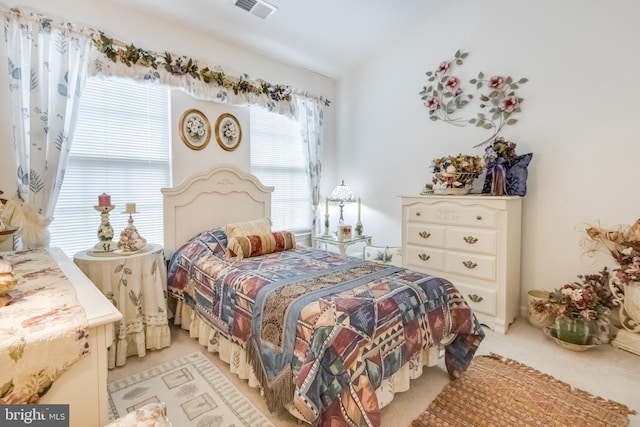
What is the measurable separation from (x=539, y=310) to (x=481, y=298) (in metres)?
0.47

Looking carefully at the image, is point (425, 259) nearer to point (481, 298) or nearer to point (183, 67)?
point (481, 298)

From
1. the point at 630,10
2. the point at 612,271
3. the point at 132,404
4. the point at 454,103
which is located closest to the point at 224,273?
the point at 132,404

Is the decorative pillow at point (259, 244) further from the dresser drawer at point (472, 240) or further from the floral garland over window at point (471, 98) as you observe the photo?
the floral garland over window at point (471, 98)

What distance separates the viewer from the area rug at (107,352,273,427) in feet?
5.36

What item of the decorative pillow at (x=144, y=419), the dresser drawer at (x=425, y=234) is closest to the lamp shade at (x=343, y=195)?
the dresser drawer at (x=425, y=234)

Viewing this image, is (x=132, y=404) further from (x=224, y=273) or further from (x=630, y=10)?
(x=630, y=10)

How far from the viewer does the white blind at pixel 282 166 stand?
3.52 meters

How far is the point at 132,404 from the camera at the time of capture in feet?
5.66

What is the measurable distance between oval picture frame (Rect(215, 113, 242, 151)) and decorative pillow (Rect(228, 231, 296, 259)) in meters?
1.11

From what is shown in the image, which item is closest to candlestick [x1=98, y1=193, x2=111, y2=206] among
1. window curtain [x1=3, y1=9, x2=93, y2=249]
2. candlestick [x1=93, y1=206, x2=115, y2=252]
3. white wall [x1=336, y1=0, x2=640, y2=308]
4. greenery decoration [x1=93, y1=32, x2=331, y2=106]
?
candlestick [x1=93, y1=206, x2=115, y2=252]

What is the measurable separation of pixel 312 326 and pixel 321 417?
0.37 m

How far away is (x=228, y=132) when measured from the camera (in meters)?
3.20

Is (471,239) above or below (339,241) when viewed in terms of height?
above

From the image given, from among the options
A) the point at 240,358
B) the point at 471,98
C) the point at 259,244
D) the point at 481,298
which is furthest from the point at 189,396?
the point at 471,98
